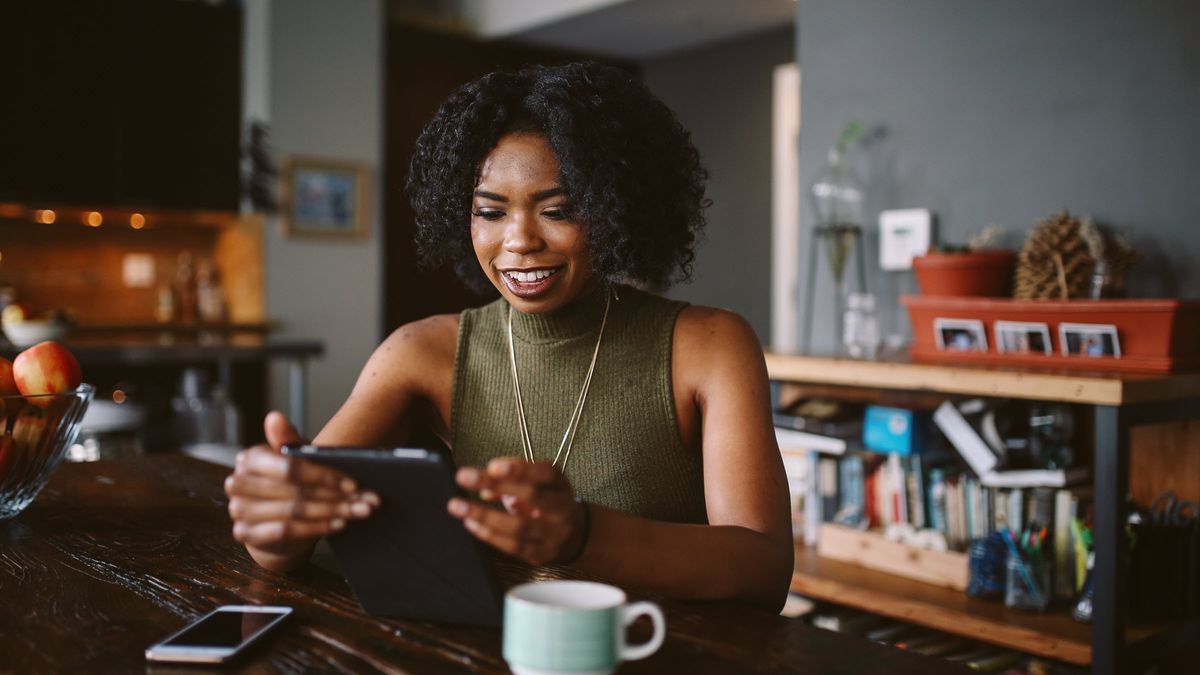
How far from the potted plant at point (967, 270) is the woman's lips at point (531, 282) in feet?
4.58

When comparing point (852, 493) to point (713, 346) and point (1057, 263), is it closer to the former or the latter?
point (1057, 263)

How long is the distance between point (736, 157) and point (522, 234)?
4.50 metres

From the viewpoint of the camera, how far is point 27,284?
489 cm

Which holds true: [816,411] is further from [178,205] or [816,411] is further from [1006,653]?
[178,205]

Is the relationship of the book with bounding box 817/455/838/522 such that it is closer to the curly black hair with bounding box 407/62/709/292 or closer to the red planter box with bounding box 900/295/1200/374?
the red planter box with bounding box 900/295/1200/374

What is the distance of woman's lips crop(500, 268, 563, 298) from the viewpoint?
1.27 meters

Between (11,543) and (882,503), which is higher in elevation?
(11,543)

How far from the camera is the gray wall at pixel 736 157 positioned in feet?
17.8

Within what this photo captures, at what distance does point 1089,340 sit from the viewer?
6.84 feet

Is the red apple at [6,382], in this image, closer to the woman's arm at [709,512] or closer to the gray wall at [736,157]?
the woman's arm at [709,512]

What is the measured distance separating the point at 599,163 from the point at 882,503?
61.1 inches

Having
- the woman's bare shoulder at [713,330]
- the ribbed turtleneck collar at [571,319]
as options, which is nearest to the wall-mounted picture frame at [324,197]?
the ribbed turtleneck collar at [571,319]

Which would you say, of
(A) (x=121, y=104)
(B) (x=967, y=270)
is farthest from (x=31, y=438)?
(A) (x=121, y=104)

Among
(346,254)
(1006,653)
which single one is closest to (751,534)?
(1006,653)
